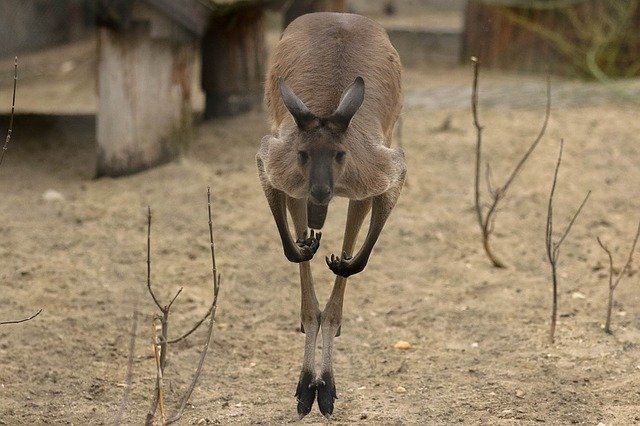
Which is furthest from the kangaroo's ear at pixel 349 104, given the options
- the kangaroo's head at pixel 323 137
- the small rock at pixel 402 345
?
the small rock at pixel 402 345

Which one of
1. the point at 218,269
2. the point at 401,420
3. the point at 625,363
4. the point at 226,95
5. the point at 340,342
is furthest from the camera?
the point at 226,95

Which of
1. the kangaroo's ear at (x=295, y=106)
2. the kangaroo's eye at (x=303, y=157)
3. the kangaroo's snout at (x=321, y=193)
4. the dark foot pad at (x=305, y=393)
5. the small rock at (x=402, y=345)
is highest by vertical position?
the kangaroo's ear at (x=295, y=106)

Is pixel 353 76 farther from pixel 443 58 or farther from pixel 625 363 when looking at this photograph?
pixel 443 58

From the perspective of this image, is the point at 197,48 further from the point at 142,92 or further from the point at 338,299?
the point at 338,299

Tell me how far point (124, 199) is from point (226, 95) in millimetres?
2105

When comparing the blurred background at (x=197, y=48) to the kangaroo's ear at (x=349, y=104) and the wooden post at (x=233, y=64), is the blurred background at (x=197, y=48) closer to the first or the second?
the wooden post at (x=233, y=64)

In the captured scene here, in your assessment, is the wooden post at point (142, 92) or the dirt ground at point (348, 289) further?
the wooden post at point (142, 92)

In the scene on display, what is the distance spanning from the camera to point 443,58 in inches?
499

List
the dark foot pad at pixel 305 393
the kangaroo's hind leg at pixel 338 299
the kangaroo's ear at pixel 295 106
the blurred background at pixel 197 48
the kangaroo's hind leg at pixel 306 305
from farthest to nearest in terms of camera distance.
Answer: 1. the blurred background at pixel 197 48
2. the kangaroo's hind leg at pixel 338 299
3. the kangaroo's hind leg at pixel 306 305
4. the dark foot pad at pixel 305 393
5. the kangaroo's ear at pixel 295 106

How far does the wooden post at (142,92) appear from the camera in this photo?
738cm

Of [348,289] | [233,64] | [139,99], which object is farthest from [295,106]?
[233,64]

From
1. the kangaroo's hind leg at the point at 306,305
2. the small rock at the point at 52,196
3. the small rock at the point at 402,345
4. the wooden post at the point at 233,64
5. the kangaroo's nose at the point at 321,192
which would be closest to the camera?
the kangaroo's nose at the point at 321,192

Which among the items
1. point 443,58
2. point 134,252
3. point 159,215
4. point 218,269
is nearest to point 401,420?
point 218,269

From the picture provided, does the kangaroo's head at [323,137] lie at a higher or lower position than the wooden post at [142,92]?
higher
